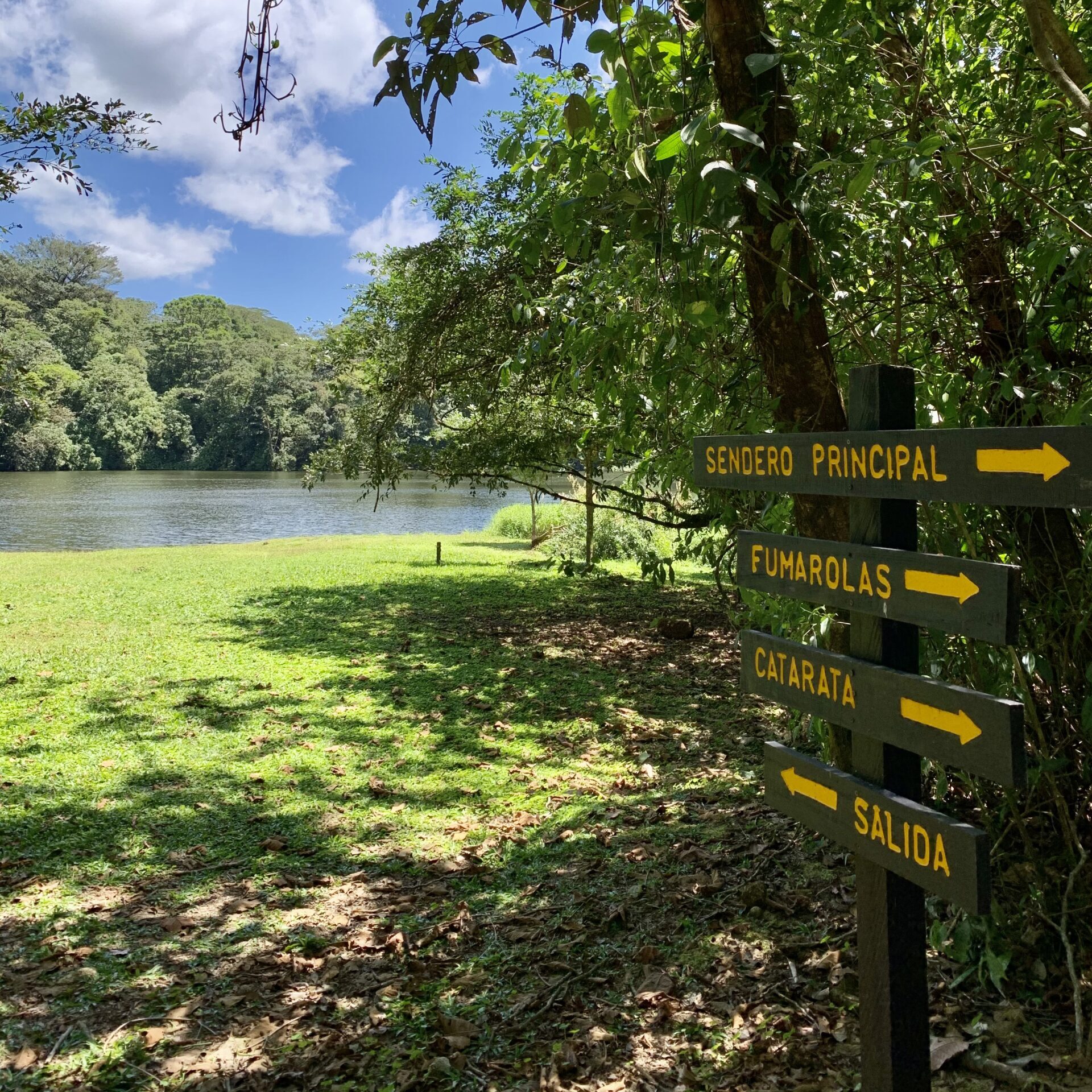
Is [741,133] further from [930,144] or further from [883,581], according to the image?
[883,581]

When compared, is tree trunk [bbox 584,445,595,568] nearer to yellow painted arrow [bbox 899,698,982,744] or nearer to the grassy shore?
the grassy shore

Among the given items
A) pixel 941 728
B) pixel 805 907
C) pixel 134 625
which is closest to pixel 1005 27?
pixel 941 728

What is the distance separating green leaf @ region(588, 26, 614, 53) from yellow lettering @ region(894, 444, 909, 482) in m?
1.15

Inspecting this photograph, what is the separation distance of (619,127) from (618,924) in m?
2.78

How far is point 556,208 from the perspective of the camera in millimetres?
2453

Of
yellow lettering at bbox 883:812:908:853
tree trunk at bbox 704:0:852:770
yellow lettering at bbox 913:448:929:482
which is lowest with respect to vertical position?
yellow lettering at bbox 883:812:908:853

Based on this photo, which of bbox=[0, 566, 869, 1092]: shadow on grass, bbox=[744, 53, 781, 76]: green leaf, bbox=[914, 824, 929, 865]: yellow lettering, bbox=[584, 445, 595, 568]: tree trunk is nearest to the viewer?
bbox=[914, 824, 929, 865]: yellow lettering

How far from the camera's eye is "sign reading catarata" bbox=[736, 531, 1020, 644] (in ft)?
5.00

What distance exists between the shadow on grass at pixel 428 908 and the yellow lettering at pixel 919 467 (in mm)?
1698

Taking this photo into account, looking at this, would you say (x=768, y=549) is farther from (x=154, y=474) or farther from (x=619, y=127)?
(x=154, y=474)

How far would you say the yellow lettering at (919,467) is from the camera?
1688 mm

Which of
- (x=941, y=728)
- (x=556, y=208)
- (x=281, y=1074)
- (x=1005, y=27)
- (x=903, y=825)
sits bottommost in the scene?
(x=281, y=1074)

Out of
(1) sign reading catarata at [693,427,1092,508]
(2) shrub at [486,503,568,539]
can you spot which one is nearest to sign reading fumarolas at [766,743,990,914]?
(1) sign reading catarata at [693,427,1092,508]

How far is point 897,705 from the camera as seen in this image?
1.72m
